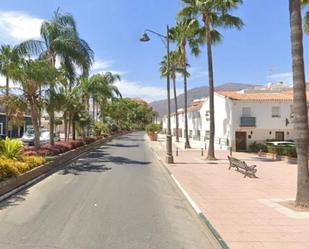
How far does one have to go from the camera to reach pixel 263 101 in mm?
44375

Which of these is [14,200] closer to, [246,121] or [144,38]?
[144,38]

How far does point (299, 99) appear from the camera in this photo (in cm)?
1274

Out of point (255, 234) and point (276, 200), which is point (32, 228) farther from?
point (276, 200)

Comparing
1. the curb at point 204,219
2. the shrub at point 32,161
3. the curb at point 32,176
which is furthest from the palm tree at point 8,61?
the curb at point 204,219

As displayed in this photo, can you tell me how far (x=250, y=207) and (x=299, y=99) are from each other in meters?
3.16

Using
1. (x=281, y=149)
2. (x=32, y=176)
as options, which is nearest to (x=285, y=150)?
(x=281, y=149)

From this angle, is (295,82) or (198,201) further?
(198,201)

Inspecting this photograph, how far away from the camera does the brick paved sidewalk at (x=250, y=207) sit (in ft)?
30.0

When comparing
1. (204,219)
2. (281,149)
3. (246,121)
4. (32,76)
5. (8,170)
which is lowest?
(204,219)

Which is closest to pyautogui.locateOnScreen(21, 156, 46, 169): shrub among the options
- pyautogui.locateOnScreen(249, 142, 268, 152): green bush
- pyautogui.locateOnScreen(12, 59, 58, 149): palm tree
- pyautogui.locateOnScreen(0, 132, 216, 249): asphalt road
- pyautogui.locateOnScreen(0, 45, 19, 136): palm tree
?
pyautogui.locateOnScreen(0, 132, 216, 249): asphalt road

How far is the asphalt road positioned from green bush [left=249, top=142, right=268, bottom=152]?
2276 centimetres

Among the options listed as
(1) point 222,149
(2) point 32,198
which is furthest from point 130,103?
(2) point 32,198

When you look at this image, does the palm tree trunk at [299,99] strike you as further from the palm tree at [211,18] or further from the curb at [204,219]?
the palm tree at [211,18]

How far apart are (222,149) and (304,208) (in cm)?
3264
